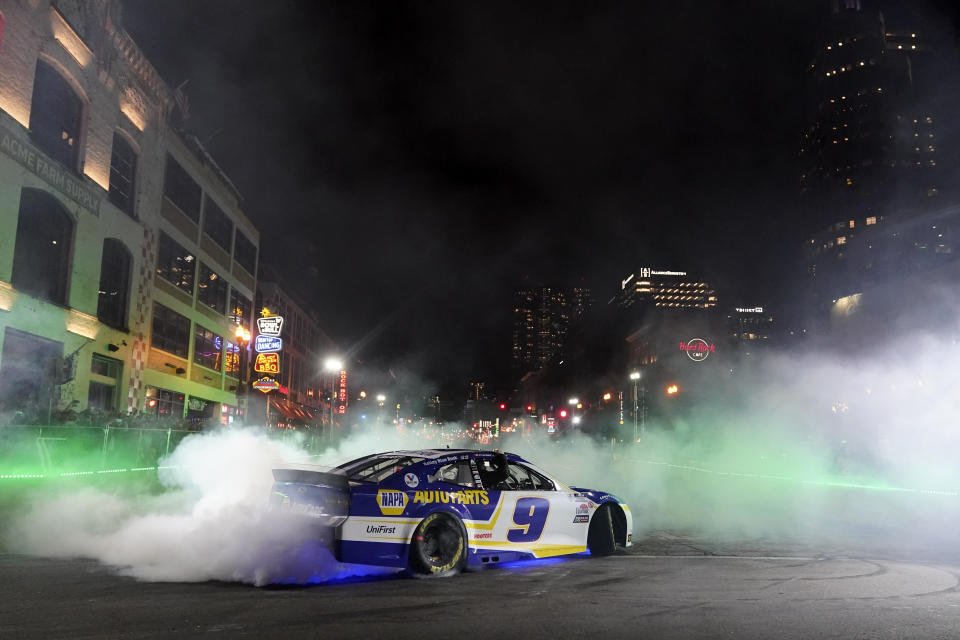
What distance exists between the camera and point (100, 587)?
6426 millimetres

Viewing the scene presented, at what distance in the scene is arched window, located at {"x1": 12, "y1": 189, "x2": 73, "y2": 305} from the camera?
2014cm

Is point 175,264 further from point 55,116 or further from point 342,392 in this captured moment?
point 342,392

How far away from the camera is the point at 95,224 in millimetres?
23703

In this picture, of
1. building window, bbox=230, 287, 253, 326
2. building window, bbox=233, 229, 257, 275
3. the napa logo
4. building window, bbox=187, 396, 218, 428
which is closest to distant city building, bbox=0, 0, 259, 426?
building window, bbox=187, 396, 218, 428

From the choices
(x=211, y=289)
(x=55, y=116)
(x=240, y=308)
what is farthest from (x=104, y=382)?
(x=240, y=308)

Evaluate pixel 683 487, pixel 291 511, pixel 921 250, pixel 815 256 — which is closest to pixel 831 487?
pixel 683 487

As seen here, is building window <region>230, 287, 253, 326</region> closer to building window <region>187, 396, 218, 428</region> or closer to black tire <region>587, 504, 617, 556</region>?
building window <region>187, 396, 218, 428</region>

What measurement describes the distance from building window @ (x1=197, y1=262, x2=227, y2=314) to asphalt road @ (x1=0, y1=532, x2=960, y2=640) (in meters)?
28.7

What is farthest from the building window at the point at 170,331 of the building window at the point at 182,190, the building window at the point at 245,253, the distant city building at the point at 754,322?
the distant city building at the point at 754,322

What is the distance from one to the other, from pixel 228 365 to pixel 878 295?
48.7 m

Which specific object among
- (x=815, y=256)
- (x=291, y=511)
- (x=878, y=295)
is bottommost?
(x=291, y=511)

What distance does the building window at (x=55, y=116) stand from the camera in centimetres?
2067

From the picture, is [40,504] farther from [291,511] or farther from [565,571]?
[565,571]

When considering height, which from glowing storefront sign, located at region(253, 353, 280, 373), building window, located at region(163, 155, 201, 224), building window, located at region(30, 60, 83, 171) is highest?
building window, located at region(163, 155, 201, 224)
